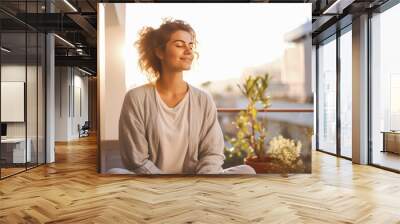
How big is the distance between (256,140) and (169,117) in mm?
1472

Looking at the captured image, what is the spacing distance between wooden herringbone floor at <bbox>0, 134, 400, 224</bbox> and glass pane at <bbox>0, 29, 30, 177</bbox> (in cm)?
43

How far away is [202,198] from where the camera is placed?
4.73 meters

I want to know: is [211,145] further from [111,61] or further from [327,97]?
[327,97]

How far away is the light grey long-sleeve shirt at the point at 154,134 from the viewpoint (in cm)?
610

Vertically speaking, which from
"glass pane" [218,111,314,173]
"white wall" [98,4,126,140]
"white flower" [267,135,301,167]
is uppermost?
"white wall" [98,4,126,140]

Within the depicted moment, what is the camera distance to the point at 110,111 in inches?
244

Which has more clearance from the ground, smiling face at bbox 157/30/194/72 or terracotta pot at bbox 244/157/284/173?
smiling face at bbox 157/30/194/72

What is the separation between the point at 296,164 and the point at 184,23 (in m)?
2.96

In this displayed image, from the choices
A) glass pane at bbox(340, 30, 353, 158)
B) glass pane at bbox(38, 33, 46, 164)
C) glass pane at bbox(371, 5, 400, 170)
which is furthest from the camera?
glass pane at bbox(340, 30, 353, 158)

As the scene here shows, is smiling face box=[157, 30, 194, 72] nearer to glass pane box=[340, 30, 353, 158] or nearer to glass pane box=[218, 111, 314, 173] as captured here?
glass pane box=[218, 111, 314, 173]

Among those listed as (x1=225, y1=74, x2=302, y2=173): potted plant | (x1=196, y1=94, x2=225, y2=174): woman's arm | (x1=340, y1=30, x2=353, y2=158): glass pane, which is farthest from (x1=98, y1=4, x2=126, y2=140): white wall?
(x1=340, y1=30, x2=353, y2=158): glass pane

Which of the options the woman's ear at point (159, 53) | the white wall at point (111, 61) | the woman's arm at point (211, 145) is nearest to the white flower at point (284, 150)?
the woman's arm at point (211, 145)

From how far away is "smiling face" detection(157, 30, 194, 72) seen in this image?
20.2ft

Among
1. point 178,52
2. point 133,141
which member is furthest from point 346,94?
point 133,141
